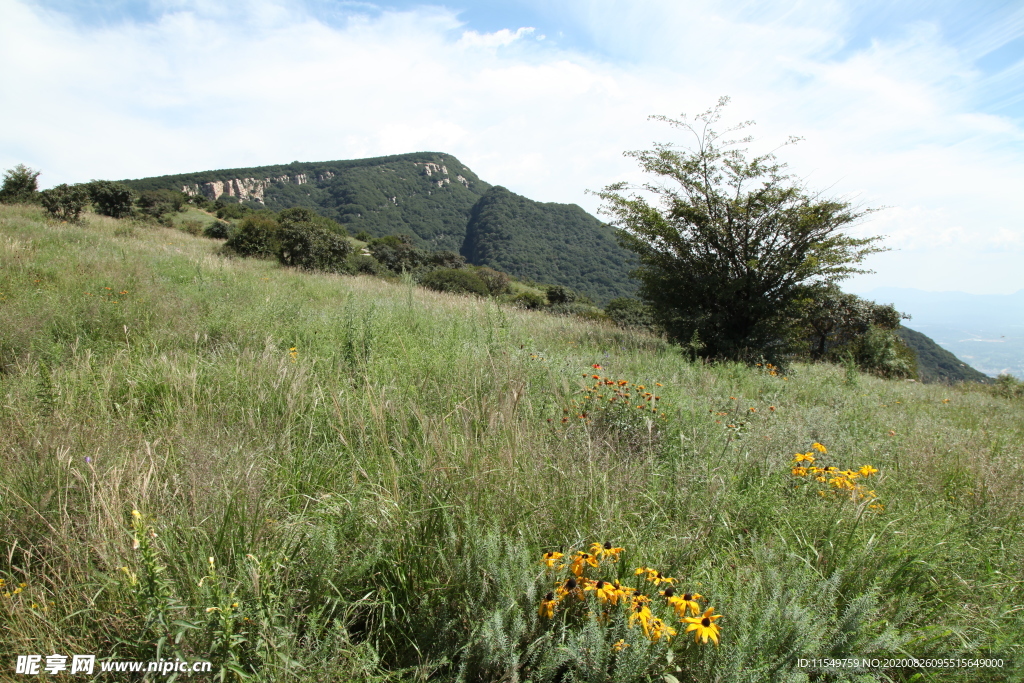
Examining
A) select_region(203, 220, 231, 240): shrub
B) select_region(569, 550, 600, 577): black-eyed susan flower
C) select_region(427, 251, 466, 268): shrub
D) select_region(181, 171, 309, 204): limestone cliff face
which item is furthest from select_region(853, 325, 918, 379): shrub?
select_region(181, 171, 309, 204): limestone cliff face

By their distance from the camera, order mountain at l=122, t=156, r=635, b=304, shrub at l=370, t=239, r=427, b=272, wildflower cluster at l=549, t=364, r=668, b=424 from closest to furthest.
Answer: wildflower cluster at l=549, t=364, r=668, b=424
shrub at l=370, t=239, r=427, b=272
mountain at l=122, t=156, r=635, b=304

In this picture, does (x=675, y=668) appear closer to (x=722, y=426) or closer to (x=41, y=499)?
(x=722, y=426)

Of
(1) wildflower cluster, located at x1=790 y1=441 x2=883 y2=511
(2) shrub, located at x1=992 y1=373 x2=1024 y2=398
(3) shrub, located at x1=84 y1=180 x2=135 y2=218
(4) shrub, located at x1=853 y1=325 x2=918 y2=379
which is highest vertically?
(3) shrub, located at x1=84 y1=180 x2=135 y2=218

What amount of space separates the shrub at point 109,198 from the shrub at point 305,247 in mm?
18021

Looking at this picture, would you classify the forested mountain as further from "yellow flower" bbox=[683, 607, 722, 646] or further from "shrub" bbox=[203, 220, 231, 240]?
"yellow flower" bbox=[683, 607, 722, 646]

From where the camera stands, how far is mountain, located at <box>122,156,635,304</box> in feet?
245

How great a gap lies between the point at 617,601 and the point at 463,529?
67cm

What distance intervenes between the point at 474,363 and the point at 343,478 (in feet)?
4.77

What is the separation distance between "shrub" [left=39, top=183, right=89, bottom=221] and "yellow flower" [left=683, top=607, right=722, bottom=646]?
21.4 metres

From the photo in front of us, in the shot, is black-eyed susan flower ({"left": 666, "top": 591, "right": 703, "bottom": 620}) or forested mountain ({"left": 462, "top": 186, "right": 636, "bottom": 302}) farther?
forested mountain ({"left": 462, "top": 186, "right": 636, "bottom": 302})

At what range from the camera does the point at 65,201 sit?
1644 cm

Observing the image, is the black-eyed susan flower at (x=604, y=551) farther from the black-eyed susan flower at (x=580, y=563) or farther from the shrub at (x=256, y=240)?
the shrub at (x=256, y=240)

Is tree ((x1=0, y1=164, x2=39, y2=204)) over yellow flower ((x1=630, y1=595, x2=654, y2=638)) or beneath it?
over

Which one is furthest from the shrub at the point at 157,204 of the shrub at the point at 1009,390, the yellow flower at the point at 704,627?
the shrub at the point at 1009,390
